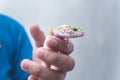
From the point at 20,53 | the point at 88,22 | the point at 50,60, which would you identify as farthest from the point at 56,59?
the point at 88,22

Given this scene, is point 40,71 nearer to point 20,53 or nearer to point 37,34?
point 37,34

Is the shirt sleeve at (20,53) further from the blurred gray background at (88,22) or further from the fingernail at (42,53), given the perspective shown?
the fingernail at (42,53)

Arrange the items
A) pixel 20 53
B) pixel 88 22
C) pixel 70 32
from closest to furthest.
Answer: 1. pixel 70 32
2. pixel 20 53
3. pixel 88 22

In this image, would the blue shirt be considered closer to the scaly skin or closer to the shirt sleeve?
the shirt sleeve

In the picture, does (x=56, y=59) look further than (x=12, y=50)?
No

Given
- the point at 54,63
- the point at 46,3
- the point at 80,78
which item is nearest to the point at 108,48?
the point at 80,78

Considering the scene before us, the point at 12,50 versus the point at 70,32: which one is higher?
the point at 70,32

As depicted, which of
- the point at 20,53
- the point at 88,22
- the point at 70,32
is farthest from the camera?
the point at 88,22
